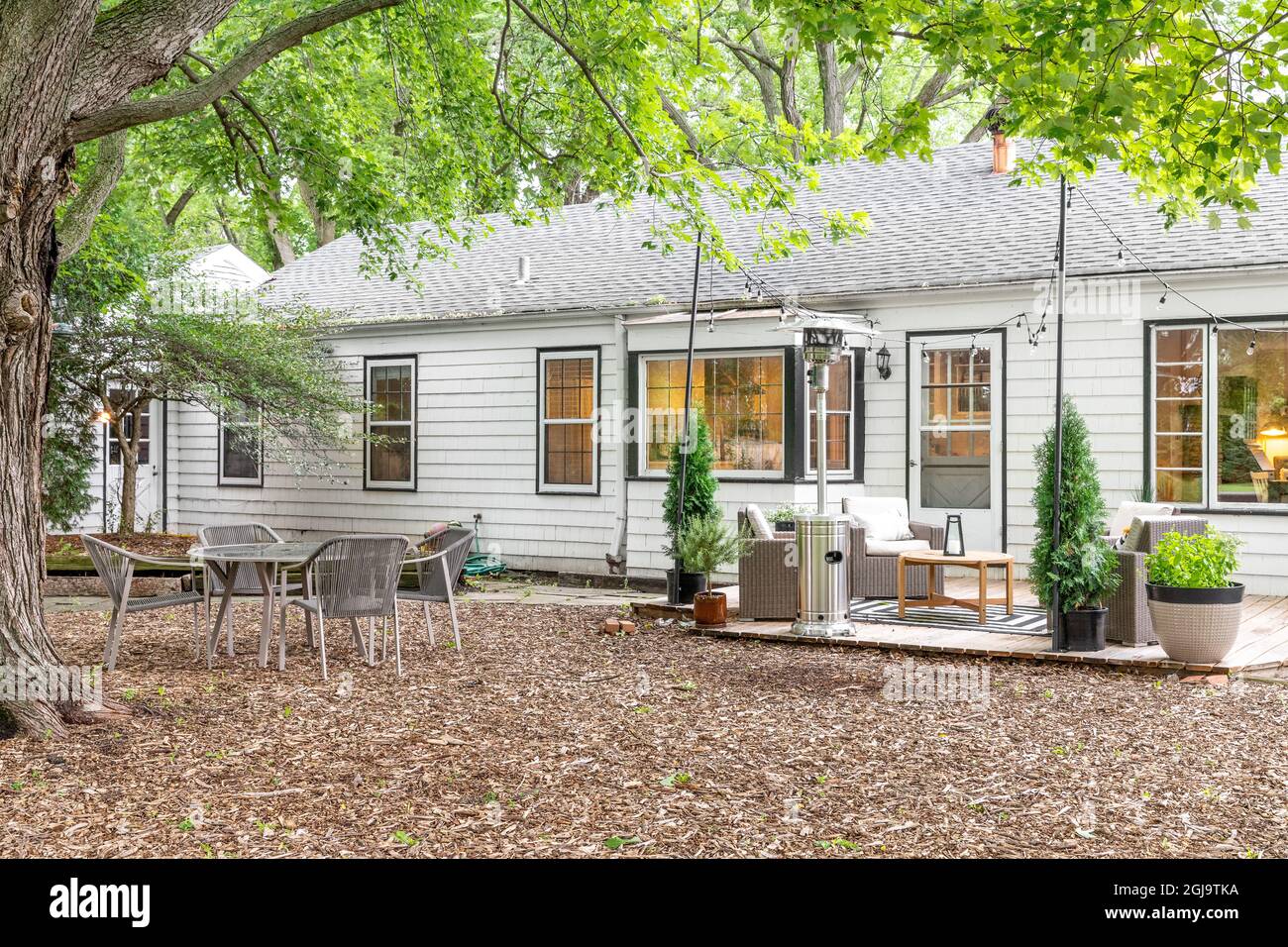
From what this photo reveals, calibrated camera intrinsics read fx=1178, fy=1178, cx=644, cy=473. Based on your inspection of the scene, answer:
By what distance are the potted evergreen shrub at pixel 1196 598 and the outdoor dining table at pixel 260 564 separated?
541 centimetres

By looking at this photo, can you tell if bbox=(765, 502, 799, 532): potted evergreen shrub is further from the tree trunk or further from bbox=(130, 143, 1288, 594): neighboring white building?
the tree trunk

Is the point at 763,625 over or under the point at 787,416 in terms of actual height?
under

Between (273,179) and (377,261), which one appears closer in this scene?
(273,179)

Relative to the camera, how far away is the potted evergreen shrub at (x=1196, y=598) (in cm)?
736

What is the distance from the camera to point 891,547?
1038 cm

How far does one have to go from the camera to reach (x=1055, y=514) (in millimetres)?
7836

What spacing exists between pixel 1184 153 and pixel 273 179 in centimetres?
704

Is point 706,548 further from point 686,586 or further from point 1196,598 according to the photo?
point 1196,598

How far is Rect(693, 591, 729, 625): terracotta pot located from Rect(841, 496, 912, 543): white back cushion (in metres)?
1.82

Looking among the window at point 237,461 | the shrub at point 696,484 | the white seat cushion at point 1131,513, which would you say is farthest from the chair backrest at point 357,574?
the window at point 237,461

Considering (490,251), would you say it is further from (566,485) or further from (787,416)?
(787,416)

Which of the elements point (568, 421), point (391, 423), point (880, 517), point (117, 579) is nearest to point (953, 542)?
point (880, 517)

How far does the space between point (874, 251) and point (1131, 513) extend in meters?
4.21
